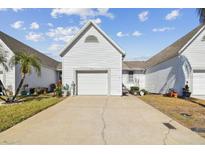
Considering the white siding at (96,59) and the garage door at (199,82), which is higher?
the white siding at (96,59)

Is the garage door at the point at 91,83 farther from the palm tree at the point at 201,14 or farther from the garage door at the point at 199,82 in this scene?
the palm tree at the point at 201,14

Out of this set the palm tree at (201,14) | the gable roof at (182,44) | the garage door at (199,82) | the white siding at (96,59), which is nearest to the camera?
the palm tree at (201,14)

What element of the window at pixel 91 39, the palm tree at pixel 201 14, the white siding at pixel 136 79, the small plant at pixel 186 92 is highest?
the palm tree at pixel 201 14

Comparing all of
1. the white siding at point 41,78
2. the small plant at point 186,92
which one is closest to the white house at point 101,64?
the small plant at point 186,92

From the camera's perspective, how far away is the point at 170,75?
21.1m

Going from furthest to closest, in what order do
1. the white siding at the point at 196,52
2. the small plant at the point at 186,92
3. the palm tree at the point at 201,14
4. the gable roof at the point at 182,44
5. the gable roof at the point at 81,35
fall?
1. the gable roof at the point at 81,35
2. the white siding at the point at 196,52
3. the gable roof at the point at 182,44
4. the small plant at the point at 186,92
5. the palm tree at the point at 201,14

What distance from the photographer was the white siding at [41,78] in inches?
859

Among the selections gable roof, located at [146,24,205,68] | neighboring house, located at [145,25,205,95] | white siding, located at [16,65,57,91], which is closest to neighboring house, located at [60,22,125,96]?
white siding, located at [16,65,57,91]

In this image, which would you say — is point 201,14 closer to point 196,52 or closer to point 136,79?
point 196,52

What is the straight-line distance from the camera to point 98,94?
19906 millimetres
